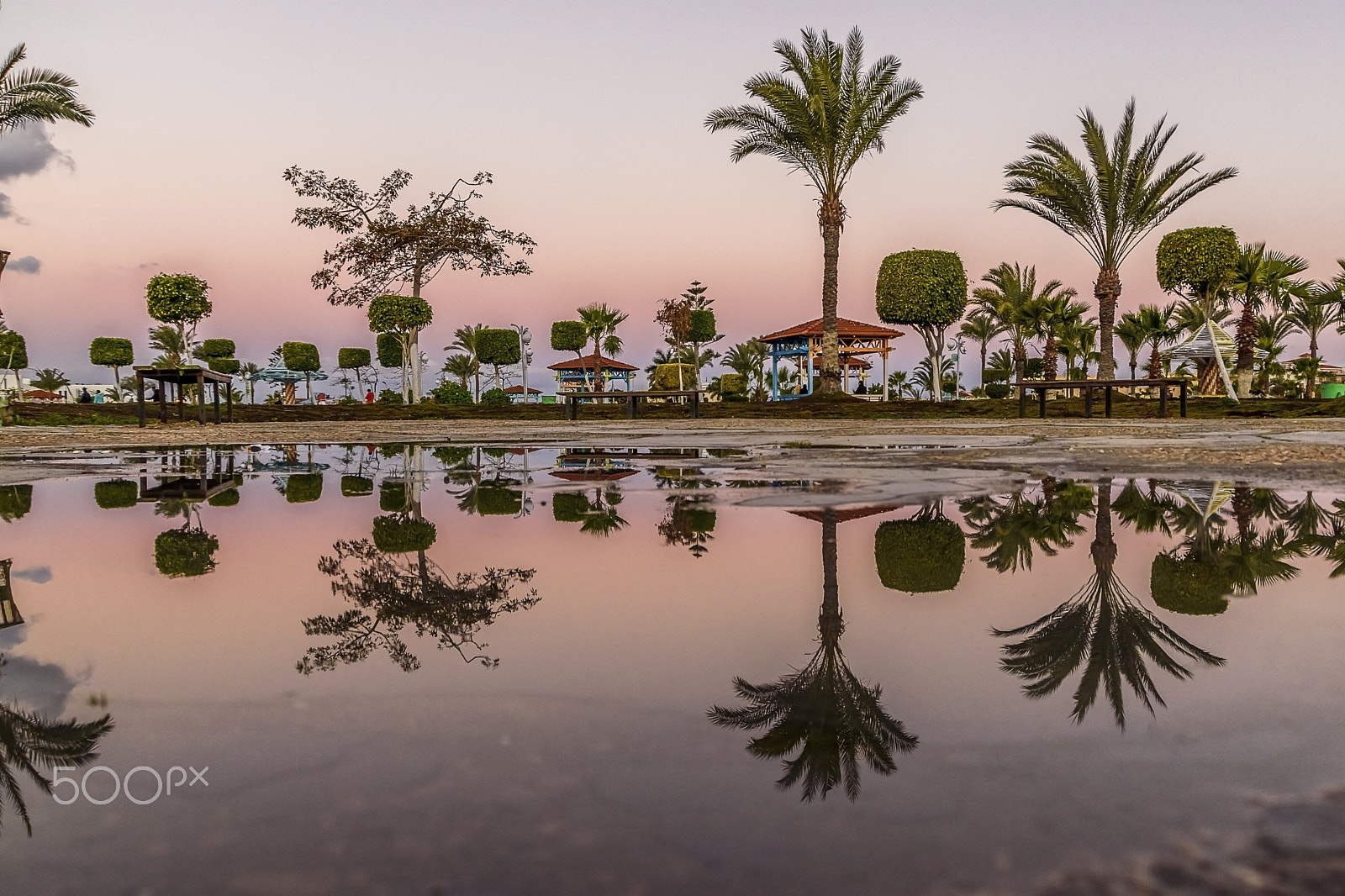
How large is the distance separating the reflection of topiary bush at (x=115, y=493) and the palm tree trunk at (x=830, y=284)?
63.7 feet

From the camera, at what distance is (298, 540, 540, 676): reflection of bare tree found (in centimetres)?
161

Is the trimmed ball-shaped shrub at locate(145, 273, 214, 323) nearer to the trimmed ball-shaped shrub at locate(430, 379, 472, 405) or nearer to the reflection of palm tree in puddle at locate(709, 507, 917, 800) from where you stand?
the trimmed ball-shaped shrub at locate(430, 379, 472, 405)

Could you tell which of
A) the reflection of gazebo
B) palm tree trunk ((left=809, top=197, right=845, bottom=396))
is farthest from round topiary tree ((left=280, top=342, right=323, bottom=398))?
palm tree trunk ((left=809, top=197, right=845, bottom=396))

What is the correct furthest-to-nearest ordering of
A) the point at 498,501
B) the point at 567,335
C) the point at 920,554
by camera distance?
the point at 567,335
the point at 498,501
the point at 920,554

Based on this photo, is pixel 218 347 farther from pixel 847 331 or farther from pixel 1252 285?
pixel 1252 285

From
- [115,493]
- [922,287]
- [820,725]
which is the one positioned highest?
[922,287]

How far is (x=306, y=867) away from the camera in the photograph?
86 cm

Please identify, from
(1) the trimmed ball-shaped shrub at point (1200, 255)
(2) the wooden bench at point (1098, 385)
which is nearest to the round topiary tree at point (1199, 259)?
(1) the trimmed ball-shaped shrub at point (1200, 255)

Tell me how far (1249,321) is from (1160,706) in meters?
31.8

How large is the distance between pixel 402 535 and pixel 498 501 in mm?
1030

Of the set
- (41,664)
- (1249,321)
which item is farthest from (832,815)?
(1249,321)

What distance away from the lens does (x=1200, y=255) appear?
2606 cm

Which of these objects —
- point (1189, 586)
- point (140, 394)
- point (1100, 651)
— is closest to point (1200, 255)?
point (140, 394)

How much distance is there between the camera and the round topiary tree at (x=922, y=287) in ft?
90.1
